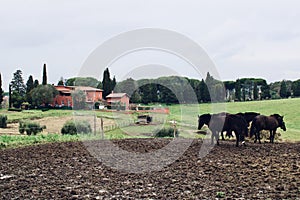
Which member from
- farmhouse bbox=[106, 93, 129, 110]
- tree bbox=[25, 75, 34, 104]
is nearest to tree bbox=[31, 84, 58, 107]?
tree bbox=[25, 75, 34, 104]

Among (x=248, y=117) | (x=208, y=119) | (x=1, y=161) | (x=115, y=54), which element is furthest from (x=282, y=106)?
(x=1, y=161)

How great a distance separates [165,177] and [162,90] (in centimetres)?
1428

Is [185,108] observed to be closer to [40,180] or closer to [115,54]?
[115,54]

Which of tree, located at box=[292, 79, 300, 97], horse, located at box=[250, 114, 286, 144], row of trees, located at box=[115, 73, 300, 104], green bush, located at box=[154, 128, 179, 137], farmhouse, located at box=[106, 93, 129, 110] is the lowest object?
green bush, located at box=[154, 128, 179, 137]

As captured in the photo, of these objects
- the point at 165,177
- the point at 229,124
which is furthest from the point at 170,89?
the point at 165,177

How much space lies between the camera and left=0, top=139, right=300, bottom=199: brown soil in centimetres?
693

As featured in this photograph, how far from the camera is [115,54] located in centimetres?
1290

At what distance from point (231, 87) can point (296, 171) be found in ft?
213

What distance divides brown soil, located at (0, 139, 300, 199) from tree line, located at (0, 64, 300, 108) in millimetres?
6191

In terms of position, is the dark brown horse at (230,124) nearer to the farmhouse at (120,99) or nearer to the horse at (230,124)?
the horse at (230,124)

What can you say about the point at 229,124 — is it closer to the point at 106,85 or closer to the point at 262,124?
the point at 262,124

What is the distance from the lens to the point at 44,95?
4291cm

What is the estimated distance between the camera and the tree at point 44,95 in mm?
42312

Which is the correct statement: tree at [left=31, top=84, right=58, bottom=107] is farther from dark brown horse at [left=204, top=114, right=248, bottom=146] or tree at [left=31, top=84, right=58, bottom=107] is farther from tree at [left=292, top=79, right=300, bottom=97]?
tree at [left=292, top=79, right=300, bottom=97]
